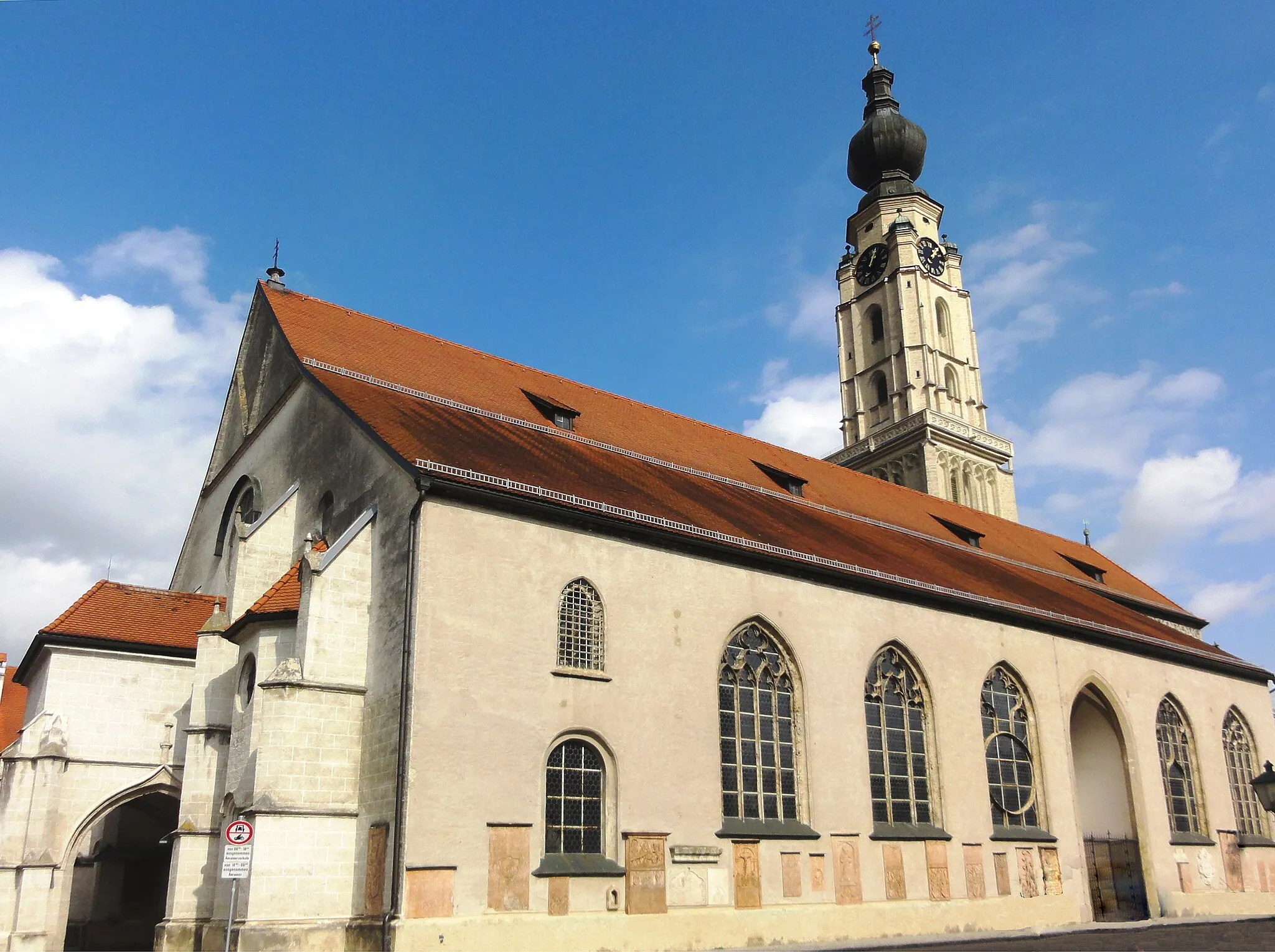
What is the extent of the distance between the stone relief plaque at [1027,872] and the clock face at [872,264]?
84.6 ft

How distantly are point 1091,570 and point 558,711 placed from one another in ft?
75.4

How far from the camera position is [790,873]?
17938mm

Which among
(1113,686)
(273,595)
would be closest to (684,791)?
(273,595)

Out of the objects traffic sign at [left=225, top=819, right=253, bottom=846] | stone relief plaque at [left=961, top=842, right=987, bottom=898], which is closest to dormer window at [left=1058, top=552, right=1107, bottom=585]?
stone relief plaque at [left=961, top=842, right=987, bottom=898]

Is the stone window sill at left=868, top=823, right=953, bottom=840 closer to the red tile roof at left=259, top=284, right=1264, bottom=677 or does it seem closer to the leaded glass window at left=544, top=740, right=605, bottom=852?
the red tile roof at left=259, top=284, right=1264, bottom=677

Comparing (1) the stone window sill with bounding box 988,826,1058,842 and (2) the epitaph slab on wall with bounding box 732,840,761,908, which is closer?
(2) the epitaph slab on wall with bounding box 732,840,761,908

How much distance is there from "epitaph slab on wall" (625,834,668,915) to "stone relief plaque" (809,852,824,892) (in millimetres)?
2991

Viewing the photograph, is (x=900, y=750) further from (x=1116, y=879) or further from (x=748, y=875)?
(x=1116, y=879)

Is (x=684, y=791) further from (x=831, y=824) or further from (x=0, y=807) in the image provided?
(x=0, y=807)

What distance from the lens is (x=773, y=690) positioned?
19.3m

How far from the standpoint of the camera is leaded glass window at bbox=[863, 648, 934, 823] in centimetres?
2012

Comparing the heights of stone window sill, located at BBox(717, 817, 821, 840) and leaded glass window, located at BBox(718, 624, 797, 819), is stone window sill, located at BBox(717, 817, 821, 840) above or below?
below

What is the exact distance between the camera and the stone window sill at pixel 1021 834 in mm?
21328

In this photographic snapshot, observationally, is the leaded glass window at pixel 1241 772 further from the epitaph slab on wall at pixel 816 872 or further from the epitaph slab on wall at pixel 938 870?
the epitaph slab on wall at pixel 816 872
